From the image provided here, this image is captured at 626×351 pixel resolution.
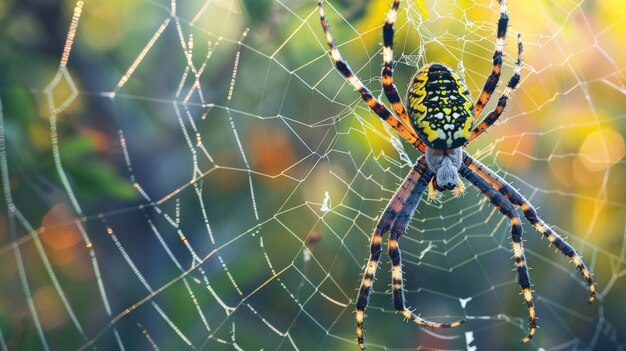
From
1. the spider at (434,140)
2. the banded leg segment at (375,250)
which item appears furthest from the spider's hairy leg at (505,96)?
the banded leg segment at (375,250)

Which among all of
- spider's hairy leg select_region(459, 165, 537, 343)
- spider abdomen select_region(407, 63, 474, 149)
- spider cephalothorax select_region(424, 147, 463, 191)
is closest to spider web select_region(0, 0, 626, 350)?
spider cephalothorax select_region(424, 147, 463, 191)

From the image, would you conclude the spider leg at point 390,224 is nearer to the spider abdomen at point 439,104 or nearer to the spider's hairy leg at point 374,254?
the spider's hairy leg at point 374,254

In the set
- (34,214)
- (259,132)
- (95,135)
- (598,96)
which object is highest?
(598,96)

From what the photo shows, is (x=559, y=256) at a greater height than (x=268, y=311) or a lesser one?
greater

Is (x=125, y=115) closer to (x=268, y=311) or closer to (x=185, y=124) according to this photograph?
(x=185, y=124)

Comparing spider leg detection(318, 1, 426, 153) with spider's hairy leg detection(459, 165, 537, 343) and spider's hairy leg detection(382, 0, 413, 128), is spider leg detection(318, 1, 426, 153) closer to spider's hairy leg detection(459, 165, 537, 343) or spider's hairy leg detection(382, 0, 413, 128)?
spider's hairy leg detection(382, 0, 413, 128)

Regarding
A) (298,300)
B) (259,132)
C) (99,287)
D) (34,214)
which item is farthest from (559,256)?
(34,214)

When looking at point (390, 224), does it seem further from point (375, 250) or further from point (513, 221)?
point (513, 221)
